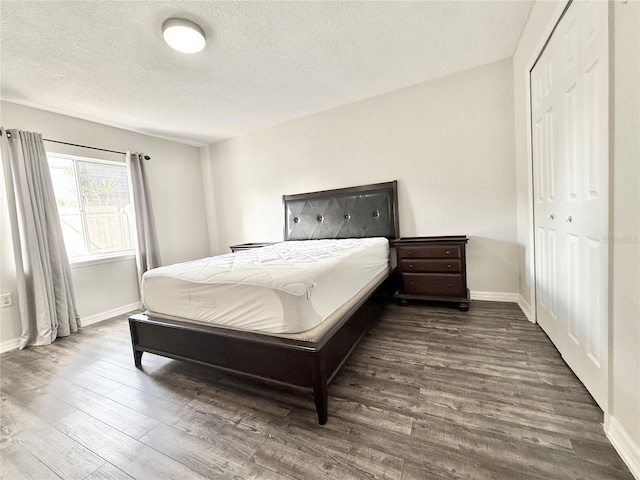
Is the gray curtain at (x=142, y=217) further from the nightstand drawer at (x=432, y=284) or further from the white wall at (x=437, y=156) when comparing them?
the nightstand drawer at (x=432, y=284)

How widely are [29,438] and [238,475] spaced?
3.97ft

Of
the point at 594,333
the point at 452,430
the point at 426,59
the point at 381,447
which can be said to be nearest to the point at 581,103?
the point at 594,333

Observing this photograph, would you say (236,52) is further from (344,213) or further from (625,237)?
(625,237)

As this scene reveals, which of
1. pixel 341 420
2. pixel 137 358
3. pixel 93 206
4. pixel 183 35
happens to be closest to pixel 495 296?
pixel 341 420

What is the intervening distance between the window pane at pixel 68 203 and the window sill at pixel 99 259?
0.40ft

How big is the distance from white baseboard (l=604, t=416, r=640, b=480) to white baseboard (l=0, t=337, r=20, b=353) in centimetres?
436

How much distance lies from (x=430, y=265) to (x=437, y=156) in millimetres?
1239

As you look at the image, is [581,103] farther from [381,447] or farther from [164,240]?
[164,240]

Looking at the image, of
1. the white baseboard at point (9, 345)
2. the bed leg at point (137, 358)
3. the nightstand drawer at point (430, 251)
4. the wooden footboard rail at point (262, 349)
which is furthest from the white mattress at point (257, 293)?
the white baseboard at point (9, 345)

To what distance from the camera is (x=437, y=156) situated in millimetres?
2877

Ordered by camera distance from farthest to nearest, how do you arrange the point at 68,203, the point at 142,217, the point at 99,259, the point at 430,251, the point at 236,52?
the point at 142,217 → the point at 99,259 → the point at 68,203 → the point at 430,251 → the point at 236,52

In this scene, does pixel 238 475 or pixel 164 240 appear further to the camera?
pixel 164 240

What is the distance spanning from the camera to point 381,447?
1.11m

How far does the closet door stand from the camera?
1.14 meters
